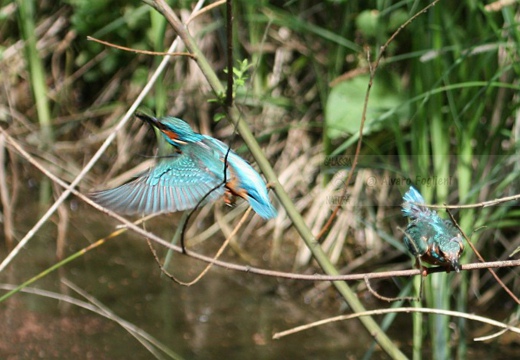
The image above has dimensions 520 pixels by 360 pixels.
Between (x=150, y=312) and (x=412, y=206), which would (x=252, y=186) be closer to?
(x=412, y=206)

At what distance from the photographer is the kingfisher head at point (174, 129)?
150 centimetres

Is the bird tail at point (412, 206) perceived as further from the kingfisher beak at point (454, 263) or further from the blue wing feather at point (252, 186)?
the blue wing feather at point (252, 186)

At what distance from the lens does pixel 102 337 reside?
2678mm

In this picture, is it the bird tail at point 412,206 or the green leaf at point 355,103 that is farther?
the green leaf at point 355,103

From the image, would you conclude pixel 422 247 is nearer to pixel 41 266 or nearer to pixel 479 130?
pixel 479 130

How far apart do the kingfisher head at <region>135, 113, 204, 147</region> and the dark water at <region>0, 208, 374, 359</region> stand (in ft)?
4.03

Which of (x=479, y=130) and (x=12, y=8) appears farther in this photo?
(x=12, y=8)

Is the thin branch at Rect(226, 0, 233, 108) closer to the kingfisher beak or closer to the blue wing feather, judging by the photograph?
the blue wing feather

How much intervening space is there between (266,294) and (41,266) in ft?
2.84

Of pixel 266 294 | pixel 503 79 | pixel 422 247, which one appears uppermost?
pixel 503 79

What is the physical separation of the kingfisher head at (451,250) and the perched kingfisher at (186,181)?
319mm

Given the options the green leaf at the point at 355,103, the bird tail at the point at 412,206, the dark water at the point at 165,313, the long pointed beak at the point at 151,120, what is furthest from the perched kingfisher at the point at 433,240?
the green leaf at the point at 355,103

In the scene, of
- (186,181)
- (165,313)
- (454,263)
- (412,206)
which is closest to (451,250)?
(454,263)

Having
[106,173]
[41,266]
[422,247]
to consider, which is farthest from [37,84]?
[422,247]
